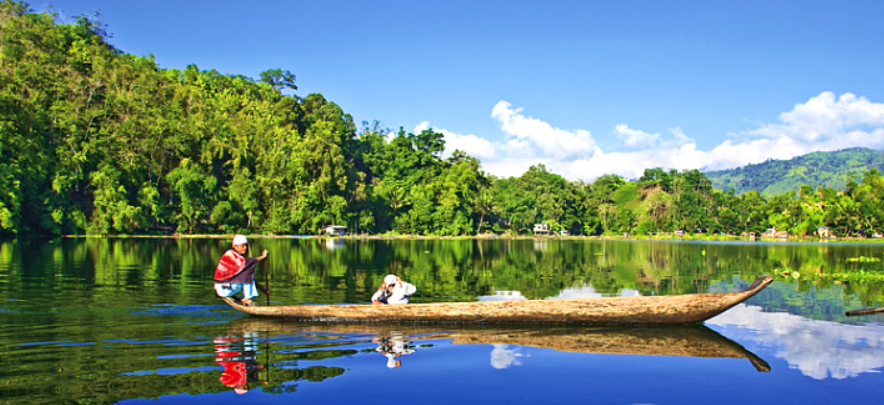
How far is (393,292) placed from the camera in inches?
458

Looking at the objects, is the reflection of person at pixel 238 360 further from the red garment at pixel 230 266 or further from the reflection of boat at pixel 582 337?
the red garment at pixel 230 266

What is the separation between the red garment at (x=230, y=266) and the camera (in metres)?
11.8

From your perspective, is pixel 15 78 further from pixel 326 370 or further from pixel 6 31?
pixel 326 370

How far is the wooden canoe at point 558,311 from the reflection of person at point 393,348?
1046 millimetres

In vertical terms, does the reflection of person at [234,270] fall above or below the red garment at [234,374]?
above

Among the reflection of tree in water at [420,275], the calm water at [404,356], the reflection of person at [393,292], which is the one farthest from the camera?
the reflection of tree in water at [420,275]

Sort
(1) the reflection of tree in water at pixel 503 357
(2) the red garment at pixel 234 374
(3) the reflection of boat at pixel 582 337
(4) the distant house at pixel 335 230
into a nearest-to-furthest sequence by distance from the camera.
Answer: (2) the red garment at pixel 234 374
(1) the reflection of tree in water at pixel 503 357
(3) the reflection of boat at pixel 582 337
(4) the distant house at pixel 335 230

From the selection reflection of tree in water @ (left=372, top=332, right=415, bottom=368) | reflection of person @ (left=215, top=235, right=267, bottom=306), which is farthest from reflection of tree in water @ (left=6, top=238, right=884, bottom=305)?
reflection of tree in water @ (left=372, top=332, right=415, bottom=368)

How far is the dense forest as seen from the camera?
55.6m

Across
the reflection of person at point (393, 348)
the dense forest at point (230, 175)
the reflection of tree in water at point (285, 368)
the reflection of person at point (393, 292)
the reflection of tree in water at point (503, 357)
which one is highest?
the dense forest at point (230, 175)

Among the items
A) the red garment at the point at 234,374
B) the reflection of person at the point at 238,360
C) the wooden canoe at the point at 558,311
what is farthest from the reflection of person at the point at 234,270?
the red garment at the point at 234,374

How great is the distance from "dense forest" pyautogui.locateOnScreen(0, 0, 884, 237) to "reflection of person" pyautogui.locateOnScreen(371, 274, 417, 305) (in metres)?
49.7

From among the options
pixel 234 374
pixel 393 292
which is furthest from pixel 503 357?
pixel 234 374

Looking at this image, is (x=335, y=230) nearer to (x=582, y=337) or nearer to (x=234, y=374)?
(x=582, y=337)
